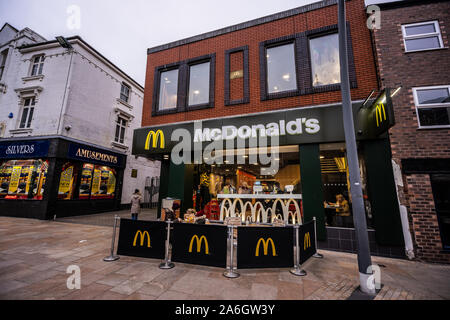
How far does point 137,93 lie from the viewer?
1939 centimetres

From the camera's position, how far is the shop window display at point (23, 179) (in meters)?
12.2

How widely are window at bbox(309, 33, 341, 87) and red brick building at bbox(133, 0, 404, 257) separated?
4 centimetres

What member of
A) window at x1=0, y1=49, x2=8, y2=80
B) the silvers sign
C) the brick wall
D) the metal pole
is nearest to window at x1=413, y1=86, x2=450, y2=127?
the brick wall

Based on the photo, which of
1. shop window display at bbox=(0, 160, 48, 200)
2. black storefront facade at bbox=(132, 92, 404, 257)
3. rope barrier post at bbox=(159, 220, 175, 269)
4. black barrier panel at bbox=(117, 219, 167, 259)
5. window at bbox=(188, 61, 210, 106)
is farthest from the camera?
shop window display at bbox=(0, 160, 48, 200)

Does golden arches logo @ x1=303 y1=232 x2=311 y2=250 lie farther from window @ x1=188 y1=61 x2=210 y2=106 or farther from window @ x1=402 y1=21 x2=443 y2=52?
window @ x1=402 y1=21 x2=443 y2=52

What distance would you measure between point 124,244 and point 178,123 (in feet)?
19.6

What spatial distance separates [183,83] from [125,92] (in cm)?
1122

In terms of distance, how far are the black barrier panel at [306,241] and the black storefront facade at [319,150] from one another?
107cm

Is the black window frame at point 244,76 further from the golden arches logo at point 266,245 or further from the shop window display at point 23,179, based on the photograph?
the shop window display at point 23,179

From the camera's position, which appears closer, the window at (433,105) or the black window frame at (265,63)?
the window at (433,105)

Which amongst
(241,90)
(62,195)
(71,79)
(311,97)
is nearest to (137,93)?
(71,79)

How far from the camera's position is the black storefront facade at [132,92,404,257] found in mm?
6102

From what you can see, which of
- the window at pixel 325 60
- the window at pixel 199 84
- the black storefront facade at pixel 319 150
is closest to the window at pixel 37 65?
the black storefront facade at pixel 319 150
